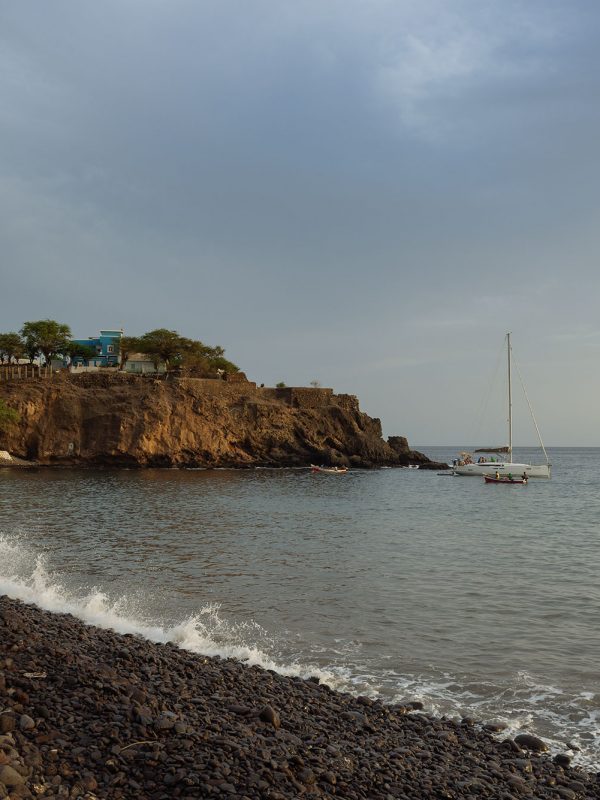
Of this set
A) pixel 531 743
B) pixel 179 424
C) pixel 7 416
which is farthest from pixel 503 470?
pixel 531 743

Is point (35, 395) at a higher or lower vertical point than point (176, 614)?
higher

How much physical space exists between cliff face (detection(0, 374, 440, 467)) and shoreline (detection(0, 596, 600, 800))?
219 ft

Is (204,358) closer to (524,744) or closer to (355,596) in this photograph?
(355,596)

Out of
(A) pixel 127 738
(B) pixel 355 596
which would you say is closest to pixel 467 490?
(B) pixel 355 596

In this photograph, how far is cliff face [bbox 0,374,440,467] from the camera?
7312 centimetres

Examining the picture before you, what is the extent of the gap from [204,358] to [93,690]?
3425 inches

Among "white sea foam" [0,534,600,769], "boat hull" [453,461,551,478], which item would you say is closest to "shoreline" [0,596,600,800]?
"white sea foam" [0,534,600,769]

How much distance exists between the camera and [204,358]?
93312mm

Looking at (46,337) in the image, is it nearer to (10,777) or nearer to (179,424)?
(179,424)

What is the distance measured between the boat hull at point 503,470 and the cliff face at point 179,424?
1498 centimetres

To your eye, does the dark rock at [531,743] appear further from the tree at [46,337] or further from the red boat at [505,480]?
the tree at [46,337]

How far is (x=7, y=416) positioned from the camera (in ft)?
223

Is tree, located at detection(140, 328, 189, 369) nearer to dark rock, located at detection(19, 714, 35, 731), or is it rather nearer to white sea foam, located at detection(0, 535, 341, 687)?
white sea foam, located at detection(0, 535, 341, 687)

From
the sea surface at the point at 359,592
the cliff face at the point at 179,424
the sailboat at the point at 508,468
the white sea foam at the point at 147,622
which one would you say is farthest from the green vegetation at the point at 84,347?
the white sea foam at the point at 147,622
